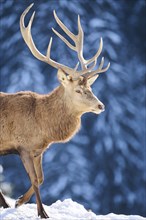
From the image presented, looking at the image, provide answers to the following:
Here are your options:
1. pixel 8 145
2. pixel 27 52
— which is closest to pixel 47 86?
pixel 27 52

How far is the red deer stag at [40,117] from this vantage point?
7887mm

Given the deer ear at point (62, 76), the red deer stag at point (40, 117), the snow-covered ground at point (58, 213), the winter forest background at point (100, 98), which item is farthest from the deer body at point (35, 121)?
the winter forest background at point (100, 98)

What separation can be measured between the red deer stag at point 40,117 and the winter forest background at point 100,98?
25.7 feet

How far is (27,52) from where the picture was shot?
17.8m

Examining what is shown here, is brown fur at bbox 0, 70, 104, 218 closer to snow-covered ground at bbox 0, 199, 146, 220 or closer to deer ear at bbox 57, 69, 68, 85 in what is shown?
deer ear at bbox 57, 69, 68, 85

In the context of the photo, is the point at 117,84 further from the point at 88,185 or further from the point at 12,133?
the point at 12,133

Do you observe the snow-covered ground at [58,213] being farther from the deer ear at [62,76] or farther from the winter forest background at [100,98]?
the winter forest background at [100,98]

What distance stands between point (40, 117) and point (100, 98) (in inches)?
473

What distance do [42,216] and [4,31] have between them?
1043cm

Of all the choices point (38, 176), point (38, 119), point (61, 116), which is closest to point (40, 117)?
point (38, 119)

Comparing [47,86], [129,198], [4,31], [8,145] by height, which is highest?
[4,31]

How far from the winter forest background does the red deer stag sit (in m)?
7.84

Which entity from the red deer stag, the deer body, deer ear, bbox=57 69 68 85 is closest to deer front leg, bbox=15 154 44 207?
the red deer stag

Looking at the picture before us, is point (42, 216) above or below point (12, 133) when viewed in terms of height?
below
